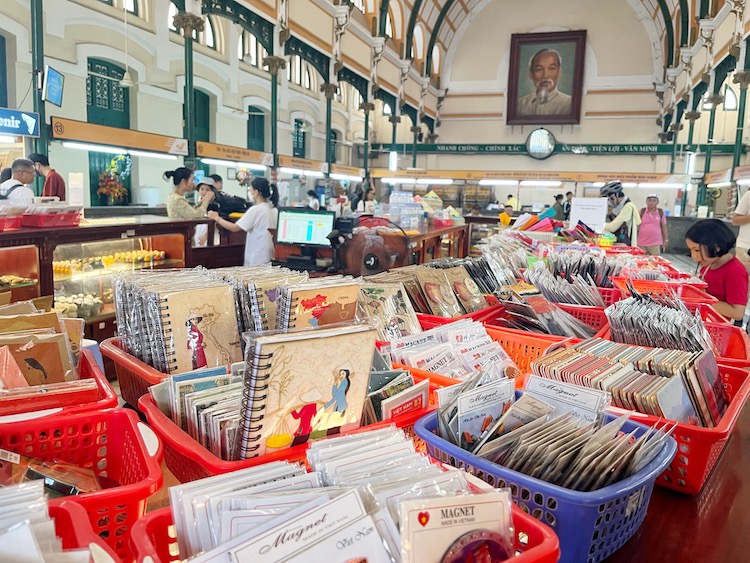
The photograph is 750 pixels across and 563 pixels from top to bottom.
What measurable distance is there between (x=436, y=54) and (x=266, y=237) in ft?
58.5

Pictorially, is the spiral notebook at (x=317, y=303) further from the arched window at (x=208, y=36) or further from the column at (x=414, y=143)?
the column at (x=414, y=143)

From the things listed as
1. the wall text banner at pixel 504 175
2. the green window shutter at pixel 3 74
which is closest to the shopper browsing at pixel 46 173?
the green window shutter at pixel 3 74

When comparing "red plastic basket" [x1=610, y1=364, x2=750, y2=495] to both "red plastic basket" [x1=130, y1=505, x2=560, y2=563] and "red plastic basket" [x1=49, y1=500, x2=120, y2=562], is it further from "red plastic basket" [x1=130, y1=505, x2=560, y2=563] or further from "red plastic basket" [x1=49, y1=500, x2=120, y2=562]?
"red plastic basket" [x1=49, y1=500, x2=120, y2=562]

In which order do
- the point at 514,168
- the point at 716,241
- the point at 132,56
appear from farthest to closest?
the point at 514,168 → the point at 132,56 → the point at 716,241

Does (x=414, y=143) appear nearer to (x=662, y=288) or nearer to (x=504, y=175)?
(x=504, y=175)

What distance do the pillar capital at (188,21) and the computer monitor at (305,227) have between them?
15.8 feet

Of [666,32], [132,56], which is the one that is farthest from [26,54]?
[666,32]

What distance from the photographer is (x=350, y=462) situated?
2.89 ft

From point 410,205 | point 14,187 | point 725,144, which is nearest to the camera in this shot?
point 14,187

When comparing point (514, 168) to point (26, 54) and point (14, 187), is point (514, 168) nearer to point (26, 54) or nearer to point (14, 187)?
point (26, 54)

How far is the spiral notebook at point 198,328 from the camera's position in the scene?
5.07 feet

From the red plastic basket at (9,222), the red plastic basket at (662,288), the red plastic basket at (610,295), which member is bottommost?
the red plastic basket at (610,295)

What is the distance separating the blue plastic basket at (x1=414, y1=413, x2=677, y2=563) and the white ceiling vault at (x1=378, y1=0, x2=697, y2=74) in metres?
16.1

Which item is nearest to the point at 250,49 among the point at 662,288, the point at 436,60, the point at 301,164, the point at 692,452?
the point at 301,164
